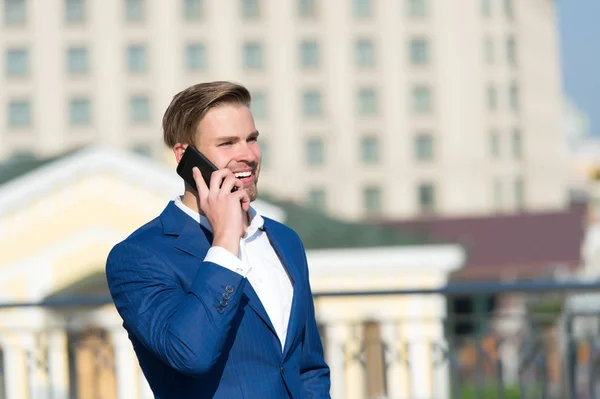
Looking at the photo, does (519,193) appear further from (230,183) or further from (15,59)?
(230,183)

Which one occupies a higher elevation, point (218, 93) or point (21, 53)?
point (21, 53)

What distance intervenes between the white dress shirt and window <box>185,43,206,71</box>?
72.5 metres

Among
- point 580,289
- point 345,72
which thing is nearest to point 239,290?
point 580,289

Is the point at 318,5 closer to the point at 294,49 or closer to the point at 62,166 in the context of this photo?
the point at 294,49

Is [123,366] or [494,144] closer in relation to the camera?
[123,366]

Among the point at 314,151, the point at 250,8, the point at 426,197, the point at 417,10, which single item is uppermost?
the point at 250,8

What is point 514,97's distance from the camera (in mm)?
79750

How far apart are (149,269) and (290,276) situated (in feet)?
1.55

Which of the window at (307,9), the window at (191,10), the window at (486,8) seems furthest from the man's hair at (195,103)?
the window at (486,8)

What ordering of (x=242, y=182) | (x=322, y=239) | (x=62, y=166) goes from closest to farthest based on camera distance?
1. (x=242, y=182)
2. (x=62, y=166)
3. (x=322, y=239)

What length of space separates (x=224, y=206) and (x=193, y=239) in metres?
0.20

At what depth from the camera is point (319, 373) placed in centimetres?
345

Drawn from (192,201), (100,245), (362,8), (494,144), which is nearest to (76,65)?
(362,8)

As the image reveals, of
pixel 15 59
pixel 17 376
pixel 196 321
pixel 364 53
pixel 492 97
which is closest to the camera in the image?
pixel 196 321
